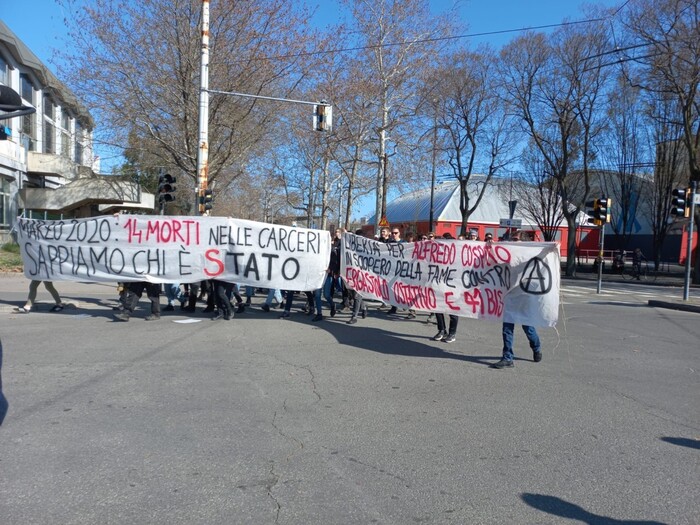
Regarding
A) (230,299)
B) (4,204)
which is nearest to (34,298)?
(230,299)

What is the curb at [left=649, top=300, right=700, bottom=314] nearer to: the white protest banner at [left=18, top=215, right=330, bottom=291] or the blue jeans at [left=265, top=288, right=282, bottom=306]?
the white protest banner at [left=18, top=215, right=330, bottom=291]

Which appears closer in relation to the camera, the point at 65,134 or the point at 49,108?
the point at 65,134

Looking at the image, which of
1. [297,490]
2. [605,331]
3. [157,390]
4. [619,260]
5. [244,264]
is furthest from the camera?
[619,260]

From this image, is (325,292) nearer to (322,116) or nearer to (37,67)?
(322,116)

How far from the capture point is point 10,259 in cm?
2192

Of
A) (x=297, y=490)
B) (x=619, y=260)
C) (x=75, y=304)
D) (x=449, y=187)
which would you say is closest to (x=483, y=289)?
(x=297, y=490)

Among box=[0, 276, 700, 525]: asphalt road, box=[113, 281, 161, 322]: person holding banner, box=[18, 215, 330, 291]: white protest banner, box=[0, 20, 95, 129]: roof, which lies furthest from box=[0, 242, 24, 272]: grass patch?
box=[0, 276, 700, 525]: asphalt road

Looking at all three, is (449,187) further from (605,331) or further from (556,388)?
(556,388)

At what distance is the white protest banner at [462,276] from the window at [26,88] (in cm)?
2775

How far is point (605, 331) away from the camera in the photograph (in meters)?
10.8

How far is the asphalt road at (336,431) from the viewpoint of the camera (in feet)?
11.5

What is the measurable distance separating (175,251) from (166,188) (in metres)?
6.52

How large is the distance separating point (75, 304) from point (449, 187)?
169ft

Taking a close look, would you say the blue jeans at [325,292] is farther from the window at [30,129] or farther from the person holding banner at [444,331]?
the window at [30,129]
